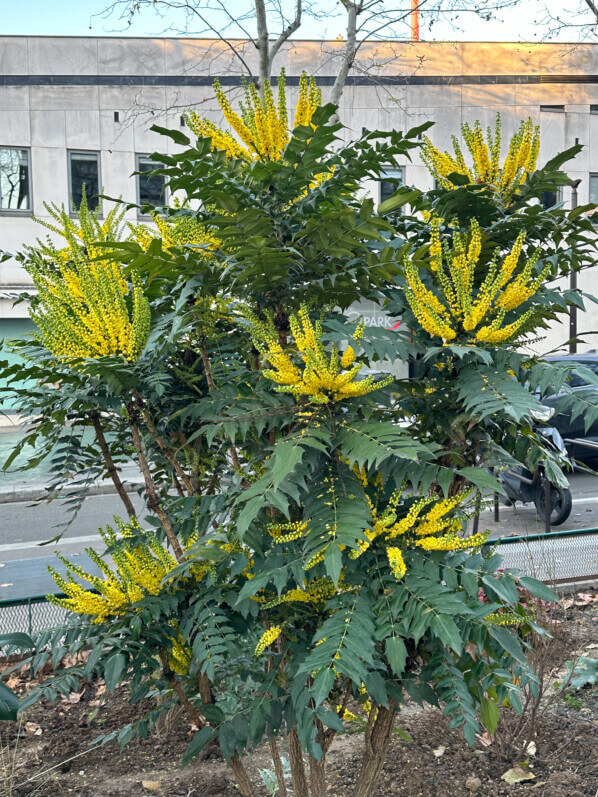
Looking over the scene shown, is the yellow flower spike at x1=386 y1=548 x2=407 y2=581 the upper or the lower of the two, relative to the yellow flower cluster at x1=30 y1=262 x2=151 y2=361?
lower

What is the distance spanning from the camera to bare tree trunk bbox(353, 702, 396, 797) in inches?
97.8

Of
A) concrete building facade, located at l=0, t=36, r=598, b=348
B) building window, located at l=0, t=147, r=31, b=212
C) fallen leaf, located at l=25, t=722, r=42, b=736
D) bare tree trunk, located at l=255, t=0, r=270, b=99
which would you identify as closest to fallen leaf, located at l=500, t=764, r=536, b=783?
fallen leaf, located at l=25, t=722, r=42, b=736

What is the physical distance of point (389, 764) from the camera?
3.38 m

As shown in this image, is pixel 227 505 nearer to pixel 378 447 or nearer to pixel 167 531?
pixel 167 531

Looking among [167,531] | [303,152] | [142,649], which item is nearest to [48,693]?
[142,649]

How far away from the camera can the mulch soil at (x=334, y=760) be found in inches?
126

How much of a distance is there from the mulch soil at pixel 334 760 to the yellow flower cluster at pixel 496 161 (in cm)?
218

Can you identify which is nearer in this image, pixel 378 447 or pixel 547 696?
pixel 378 447

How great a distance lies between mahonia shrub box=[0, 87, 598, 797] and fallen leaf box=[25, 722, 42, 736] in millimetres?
1533

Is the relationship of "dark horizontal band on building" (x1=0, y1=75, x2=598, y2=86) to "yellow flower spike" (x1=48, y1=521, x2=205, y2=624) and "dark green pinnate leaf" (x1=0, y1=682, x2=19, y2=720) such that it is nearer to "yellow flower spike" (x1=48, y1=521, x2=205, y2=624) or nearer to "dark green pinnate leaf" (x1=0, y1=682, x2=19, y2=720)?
"yellow flower spike" (x1=48, y1=521, x2=205, y2=624)

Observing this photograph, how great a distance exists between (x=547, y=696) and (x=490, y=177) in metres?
2.85

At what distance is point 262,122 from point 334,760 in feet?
9.12

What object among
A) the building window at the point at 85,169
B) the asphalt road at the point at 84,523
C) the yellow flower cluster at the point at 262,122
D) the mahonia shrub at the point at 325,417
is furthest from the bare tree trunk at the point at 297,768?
the building window at the point at 85,169

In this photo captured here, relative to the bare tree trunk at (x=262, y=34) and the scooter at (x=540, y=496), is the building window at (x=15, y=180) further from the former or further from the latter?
the bare tree trunk at (x=262, y=34)
